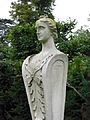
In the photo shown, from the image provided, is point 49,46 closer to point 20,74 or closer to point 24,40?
point 20,74

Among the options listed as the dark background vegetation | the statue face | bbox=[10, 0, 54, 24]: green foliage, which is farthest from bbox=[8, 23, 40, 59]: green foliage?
the statue face

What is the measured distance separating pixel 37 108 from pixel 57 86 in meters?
0.46

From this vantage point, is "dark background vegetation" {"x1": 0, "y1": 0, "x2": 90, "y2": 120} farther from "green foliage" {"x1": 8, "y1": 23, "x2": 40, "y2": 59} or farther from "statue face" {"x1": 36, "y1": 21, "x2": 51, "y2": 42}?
"statue face" {"x1": 36, "y1": 21, "x2": 51, "y2": 42}

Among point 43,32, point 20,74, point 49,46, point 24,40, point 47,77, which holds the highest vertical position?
point 43,32

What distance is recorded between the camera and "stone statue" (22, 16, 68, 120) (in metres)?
5.54

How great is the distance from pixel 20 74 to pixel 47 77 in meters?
6.44

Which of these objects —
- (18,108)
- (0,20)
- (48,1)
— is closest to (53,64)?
(18,108)

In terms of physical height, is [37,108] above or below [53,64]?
below

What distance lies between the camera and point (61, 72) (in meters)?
5.60

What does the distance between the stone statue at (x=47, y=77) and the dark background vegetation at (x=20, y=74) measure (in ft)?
15.6

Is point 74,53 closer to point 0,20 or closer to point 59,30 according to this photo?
point 59,30

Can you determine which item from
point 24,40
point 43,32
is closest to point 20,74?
point 24,40

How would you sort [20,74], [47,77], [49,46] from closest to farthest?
1. [47,77]
2. [49,46]
3. [20,74]

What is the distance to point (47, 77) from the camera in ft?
18.0
